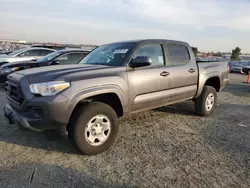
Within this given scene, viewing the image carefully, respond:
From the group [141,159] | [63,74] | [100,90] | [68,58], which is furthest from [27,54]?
[141,159]

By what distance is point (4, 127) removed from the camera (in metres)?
4.80

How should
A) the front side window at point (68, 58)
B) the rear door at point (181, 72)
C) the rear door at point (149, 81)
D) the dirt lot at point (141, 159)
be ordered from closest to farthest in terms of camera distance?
the dirt lot at point (141, 159) < the rear door at point (149, 81) < the rear door at point (181, 72) < the front side window at point (68, 58)

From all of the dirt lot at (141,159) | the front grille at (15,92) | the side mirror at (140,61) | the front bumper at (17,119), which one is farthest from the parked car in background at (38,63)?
the side mirror at (140,61)

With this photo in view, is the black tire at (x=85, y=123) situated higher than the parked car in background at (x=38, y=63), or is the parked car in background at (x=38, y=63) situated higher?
the parked car in background at (x=38, y=63)

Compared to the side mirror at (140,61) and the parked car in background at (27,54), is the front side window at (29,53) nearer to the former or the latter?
the parked car in background at (27,54)

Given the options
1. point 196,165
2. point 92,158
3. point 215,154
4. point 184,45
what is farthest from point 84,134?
point 184,45

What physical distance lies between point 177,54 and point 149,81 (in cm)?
128

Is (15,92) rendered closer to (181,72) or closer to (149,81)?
(149,81)

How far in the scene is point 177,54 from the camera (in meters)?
5.29

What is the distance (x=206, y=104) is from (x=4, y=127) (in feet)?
14.6

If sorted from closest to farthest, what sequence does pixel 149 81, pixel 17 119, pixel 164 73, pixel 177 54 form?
pixel 17 119, pixel 149 81, pixel 164 73, pixel 177 54

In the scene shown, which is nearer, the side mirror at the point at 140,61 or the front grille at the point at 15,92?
the front grille at the point at 15,92

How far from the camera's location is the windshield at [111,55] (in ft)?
14.3

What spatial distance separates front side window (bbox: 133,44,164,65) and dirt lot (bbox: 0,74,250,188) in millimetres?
1366
